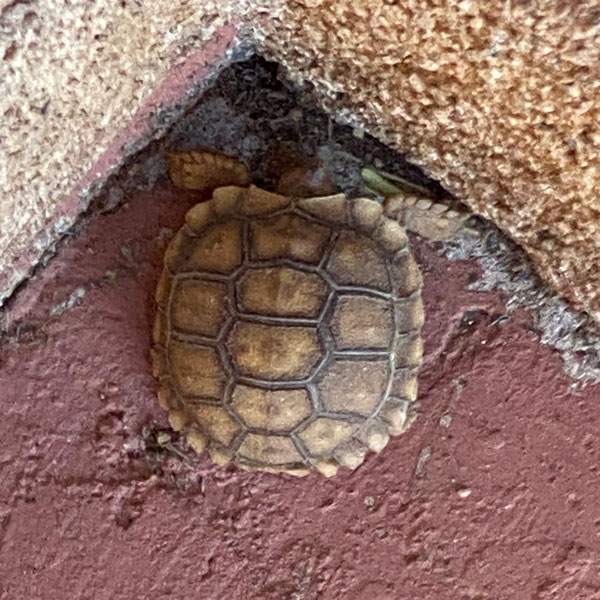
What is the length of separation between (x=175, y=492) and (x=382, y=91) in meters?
0.57

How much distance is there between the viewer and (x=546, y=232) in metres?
1.01

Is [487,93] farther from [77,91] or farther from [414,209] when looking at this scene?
[77,91]

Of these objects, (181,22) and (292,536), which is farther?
(292,536)

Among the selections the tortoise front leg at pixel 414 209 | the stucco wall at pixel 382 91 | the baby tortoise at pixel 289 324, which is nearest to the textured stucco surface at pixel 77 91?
the stucco wall at pixel 382 91

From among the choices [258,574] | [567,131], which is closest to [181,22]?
[567,131]

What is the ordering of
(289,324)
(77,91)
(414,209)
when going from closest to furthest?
(77,91) < (289,324) < (414,209)

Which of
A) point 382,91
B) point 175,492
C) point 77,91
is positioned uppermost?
point 77,91

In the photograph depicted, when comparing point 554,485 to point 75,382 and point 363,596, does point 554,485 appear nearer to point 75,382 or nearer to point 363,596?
point 363,596

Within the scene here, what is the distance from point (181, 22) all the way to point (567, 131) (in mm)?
428

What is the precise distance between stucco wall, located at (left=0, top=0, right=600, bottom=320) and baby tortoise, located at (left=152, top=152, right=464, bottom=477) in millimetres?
100

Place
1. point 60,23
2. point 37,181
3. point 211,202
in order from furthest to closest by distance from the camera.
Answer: point 211,202 → point 37,181 → point 60,23

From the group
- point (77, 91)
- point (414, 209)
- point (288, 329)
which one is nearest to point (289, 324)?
point (288, 329)

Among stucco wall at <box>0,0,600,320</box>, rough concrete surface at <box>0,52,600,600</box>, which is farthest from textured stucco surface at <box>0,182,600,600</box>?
stucco wall at <box>0,0,600,320</box>

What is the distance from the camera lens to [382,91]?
3.27ft
